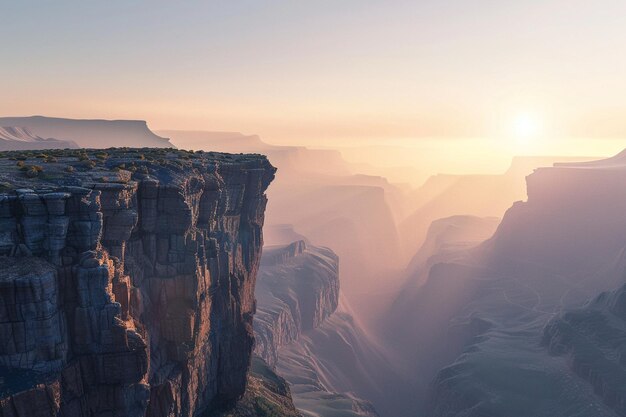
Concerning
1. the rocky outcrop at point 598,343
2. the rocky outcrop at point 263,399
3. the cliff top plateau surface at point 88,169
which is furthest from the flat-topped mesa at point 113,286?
the rocky outcrop at point 598,343

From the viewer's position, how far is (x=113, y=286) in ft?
137

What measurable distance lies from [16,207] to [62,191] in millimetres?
3550

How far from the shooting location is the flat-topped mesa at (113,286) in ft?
113

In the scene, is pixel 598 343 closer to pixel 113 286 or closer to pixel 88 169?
pixel 113 286

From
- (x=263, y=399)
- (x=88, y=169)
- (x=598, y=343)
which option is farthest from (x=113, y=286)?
(x=598, y=343)

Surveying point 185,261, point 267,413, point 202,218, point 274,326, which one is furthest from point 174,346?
point 274,326

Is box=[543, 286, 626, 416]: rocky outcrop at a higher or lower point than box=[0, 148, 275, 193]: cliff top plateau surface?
lower

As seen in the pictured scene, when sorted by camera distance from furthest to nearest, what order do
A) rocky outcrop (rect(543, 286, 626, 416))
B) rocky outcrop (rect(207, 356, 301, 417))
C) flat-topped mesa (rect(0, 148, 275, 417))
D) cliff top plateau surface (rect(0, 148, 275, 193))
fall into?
rocky outcrop (rect(543, 286, 626, 416)) → rocky outcrop (rect(207, 356, 301, 417)) → cliff top plateau surface (rect(0, 148, 275, 193)) → flat-topped mesa (rect(0, 148, 275, 417))

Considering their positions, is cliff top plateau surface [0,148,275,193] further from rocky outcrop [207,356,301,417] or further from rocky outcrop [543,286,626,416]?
rocky outcrop [543,286,626,416]

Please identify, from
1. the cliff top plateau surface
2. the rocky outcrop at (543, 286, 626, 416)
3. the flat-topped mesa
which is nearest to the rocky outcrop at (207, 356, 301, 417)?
the flat-topped mesa

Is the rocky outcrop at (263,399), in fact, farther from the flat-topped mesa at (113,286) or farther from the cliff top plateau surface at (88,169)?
the cliff top plateau surface at (88,169)

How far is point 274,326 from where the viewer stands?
192 meters

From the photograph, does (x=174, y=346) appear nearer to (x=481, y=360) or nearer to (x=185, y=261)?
(x=185, y=261)

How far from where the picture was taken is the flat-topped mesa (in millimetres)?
34438
